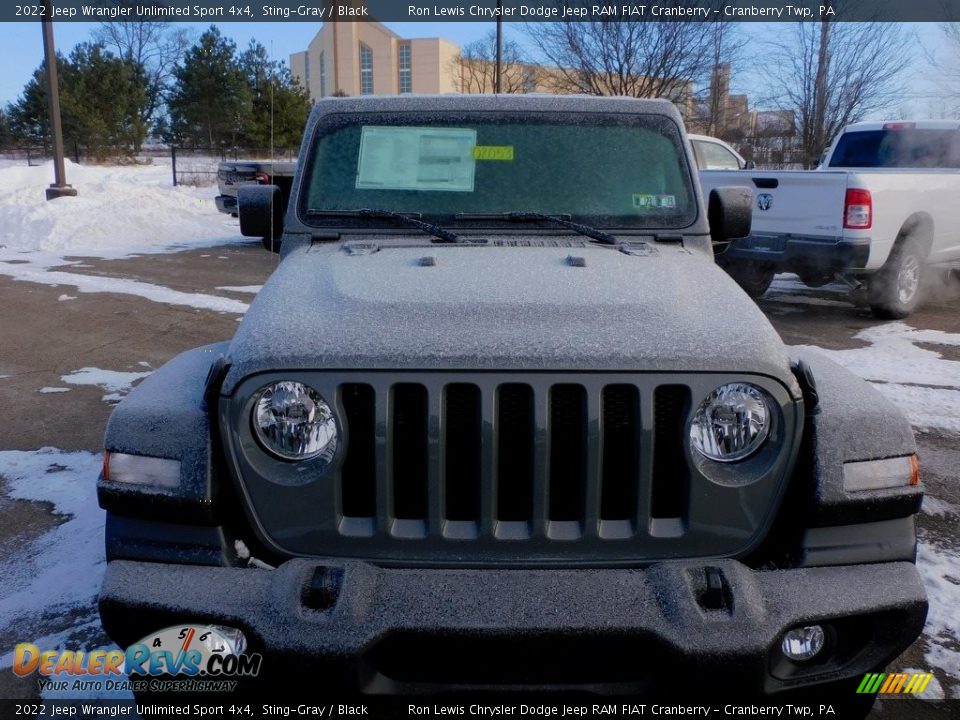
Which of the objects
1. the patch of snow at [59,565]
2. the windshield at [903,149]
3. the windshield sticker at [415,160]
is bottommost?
the patch of snow at [59,565]

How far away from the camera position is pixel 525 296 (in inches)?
104

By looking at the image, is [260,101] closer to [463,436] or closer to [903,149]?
[903,149]

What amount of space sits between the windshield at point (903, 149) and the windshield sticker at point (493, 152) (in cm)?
903

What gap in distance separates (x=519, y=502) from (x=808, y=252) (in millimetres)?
7390

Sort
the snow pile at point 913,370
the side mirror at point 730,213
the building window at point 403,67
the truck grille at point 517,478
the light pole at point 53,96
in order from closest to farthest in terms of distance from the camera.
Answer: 1. the truck grille at point 517,478
2. the side mirror at point 730,213
3. the snow pile at point 913,370
4. the light pole at point 53,96
5. the building window at point 403,67

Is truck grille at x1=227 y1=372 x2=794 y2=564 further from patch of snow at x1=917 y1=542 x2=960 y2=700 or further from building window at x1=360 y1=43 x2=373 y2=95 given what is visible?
building window at x1=360 y1=43 x2=373 y2=95

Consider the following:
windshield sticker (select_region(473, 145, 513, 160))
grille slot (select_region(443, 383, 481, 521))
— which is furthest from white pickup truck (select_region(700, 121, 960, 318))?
grille slot (select_region(443, 383, 481, 521))

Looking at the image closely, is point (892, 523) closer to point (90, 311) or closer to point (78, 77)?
point (90, 311)

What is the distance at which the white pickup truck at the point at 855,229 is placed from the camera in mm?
8602

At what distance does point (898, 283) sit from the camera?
9148 millimetres

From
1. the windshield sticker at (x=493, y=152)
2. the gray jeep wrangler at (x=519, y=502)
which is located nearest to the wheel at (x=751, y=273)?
the windshield sticker at (x=493, y=152)

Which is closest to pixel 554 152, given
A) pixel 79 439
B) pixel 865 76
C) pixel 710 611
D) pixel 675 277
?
pixel 675 277

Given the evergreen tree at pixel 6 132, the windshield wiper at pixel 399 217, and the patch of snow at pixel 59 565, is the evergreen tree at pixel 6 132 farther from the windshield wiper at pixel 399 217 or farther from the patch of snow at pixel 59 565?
the windshield wiper at pixel 399 217

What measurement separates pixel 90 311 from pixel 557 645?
8.71 m
